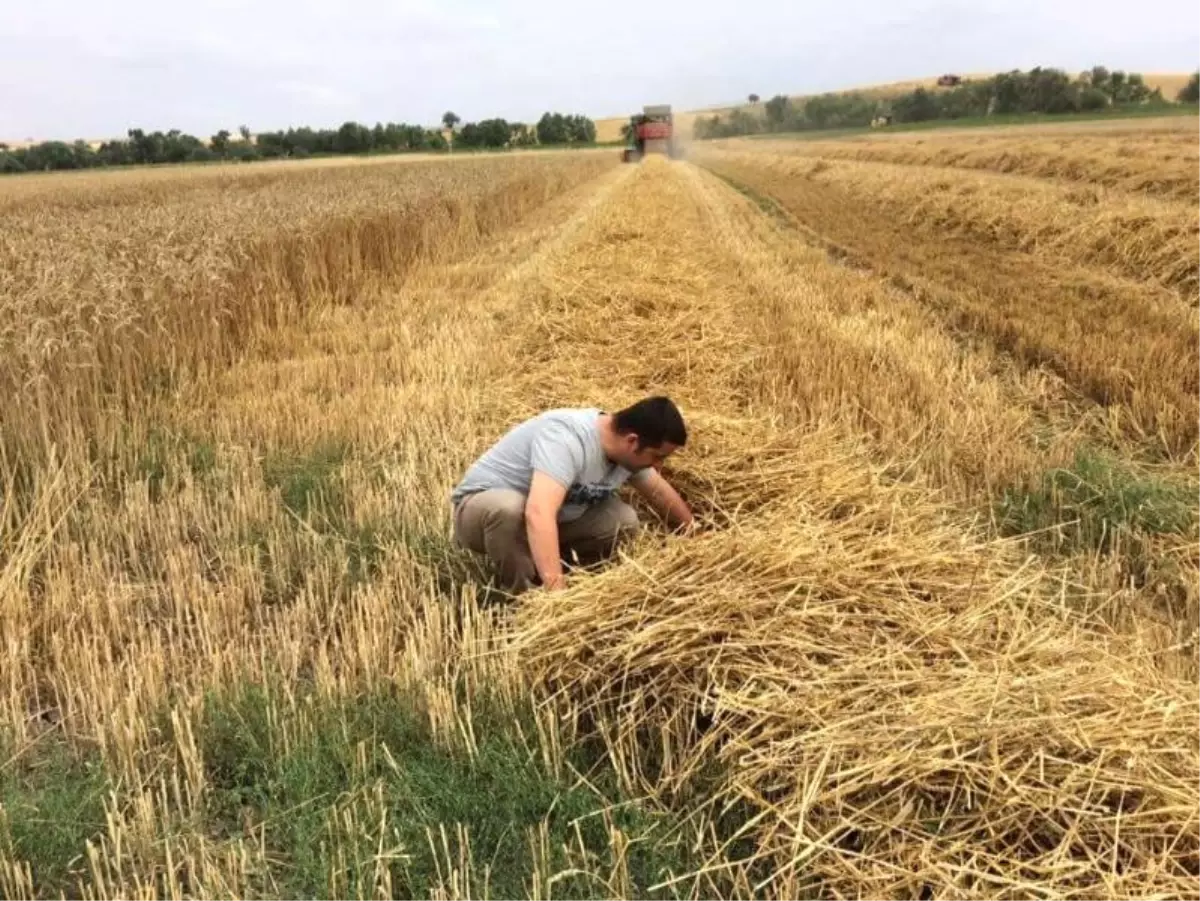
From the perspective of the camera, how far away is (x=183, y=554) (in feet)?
13.8

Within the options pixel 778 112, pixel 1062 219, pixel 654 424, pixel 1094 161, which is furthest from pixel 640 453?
pixel 778 112

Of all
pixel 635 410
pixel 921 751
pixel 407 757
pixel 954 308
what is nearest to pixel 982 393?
pixel 954 308

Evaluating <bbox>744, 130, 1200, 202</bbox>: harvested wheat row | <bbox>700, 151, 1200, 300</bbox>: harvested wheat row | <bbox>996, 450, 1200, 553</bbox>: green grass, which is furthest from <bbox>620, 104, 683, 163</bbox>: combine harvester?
<bbox>996, 450, 1200, 553</bbox>: green grass

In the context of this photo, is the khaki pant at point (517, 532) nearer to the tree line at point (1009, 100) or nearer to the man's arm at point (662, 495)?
the man's arm at point (662, 495)

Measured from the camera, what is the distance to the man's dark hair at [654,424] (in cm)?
366

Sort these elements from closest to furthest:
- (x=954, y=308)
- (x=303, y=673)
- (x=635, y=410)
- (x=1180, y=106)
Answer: (x=303, y=673) → (x=635, y=410) → (x=954, y=308) → (x=1180, y=106)

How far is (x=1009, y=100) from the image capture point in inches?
2778

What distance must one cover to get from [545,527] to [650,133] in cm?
5001

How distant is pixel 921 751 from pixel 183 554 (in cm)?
325

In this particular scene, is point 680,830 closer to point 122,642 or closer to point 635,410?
point 635,410

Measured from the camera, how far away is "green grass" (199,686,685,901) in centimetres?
238

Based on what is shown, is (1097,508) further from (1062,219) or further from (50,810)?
(1062,219)

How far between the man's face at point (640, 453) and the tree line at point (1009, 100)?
72339mm

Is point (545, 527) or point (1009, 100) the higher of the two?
point (1009, 100)
